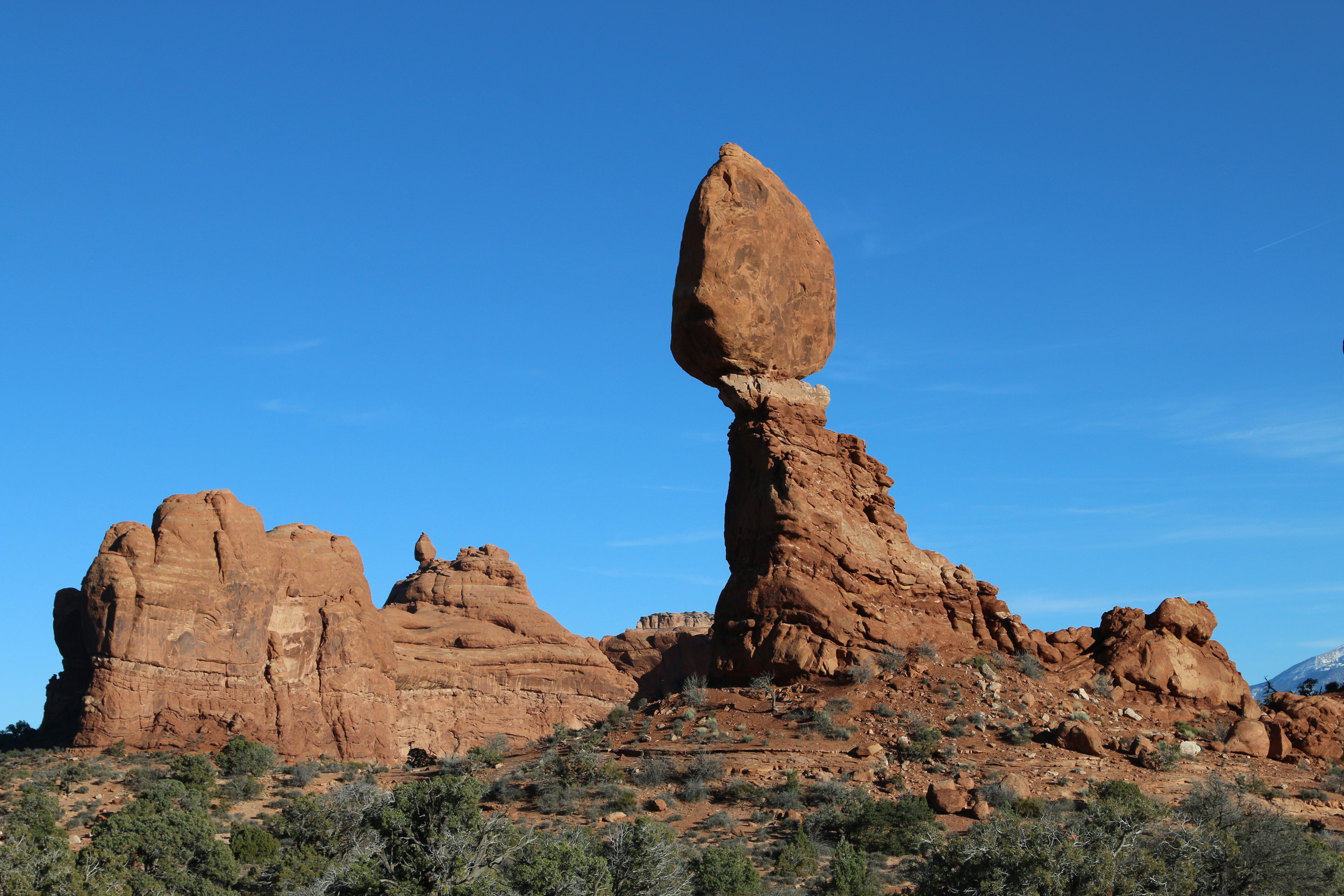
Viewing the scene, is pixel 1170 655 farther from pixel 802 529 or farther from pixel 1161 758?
pixel 802 529

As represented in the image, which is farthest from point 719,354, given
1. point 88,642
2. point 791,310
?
point 88,642

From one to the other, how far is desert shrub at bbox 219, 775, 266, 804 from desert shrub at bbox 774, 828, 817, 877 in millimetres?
15084

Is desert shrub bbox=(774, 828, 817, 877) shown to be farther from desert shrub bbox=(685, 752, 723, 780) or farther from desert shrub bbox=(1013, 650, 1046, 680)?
desert shrub bbox=(1013, 650, 1046, 680)

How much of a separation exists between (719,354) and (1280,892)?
19.1 metres

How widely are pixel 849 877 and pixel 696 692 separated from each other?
32.9 feet

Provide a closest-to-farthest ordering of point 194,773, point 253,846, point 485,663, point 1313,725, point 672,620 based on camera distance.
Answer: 1. point 253,846
2. point 1313,725
3. point 194,773
4. point 485,663
5. point 672,620

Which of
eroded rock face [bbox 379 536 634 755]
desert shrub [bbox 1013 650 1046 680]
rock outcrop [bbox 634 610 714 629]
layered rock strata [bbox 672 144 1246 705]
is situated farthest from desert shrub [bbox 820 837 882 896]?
rock outcrop [bbox 634 610 714 629]

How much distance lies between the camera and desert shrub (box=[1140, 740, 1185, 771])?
28.1 meters

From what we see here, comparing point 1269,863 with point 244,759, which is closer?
point 1269,863

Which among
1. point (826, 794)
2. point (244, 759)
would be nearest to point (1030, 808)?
point (826, 794)

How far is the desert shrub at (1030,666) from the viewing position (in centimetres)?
3244

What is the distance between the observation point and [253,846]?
27.3 metres

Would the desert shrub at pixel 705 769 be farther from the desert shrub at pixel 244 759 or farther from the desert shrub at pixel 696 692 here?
the desert shrub at pixel 244 759

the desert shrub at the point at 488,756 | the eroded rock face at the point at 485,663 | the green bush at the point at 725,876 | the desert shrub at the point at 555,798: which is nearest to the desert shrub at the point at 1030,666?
the desert shrub at the point at 488,756
